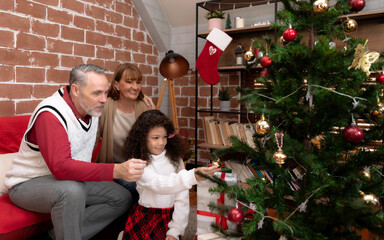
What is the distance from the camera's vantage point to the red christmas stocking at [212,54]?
106 inches

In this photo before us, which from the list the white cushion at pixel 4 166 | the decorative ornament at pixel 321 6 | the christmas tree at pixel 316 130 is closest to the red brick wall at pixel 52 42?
the white cushion at pixel 4 166

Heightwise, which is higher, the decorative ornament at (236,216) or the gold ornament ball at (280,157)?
the gold ornament ball at (280,157)

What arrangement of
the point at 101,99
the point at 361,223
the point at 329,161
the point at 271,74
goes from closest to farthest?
the point at 361,223 → the point at 329,161 → the point at 271,74 → the point at 101,99

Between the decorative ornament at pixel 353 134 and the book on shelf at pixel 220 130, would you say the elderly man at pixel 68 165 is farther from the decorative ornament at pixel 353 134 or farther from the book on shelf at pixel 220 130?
the book on shelf at pixel 220 130

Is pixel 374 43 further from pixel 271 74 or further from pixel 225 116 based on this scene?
pixel 271 74

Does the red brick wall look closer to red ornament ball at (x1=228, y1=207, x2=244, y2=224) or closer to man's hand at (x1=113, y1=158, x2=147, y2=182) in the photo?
man's hand at (x1=113, y1=158, x2=147, y2=182)

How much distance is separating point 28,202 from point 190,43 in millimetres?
2390

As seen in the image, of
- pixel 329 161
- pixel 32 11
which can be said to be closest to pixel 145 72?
pixel 32 11

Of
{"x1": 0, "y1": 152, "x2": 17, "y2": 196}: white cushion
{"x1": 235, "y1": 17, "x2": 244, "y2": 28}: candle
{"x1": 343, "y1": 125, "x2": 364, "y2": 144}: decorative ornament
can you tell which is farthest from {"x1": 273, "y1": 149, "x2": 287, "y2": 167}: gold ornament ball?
{"x1": 235, "y1": 17, "x2": 244, "y2": 28}: candle

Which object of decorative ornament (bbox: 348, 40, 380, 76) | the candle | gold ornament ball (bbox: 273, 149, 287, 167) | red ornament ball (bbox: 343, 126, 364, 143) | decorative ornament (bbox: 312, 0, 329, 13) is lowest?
gold ornament ball (bbox: 273, 149, 287, 167)

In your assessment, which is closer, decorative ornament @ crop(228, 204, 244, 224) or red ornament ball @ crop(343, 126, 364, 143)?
A: red ornament ball @ crop(343, 126, 364, 143)

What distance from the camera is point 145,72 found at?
3369mm

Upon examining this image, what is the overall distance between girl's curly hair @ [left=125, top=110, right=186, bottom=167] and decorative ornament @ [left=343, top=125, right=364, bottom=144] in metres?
1.03

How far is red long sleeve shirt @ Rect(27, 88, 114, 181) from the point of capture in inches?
59.6
